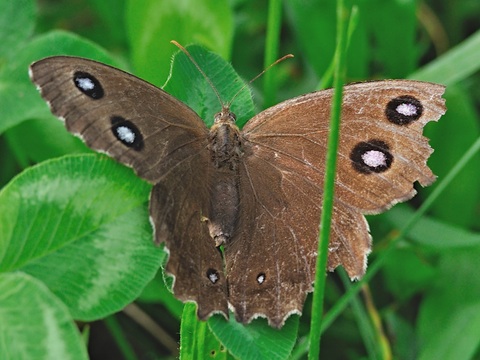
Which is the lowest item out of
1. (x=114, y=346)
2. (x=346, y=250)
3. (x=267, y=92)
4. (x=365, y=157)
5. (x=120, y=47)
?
(x=114, y=346)

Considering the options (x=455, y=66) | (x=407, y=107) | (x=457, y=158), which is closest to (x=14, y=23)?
(x=407, y=107)

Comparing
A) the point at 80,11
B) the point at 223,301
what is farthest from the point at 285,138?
the point at 80,11

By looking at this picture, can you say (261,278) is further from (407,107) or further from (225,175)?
(407,107)

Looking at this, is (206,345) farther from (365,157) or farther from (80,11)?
(80,11)

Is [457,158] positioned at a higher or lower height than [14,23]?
higher

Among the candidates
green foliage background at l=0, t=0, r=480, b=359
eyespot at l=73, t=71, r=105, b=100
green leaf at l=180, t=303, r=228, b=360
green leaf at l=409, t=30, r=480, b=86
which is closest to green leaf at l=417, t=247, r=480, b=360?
green foliage background at l=0, t=0, r=480, b=359

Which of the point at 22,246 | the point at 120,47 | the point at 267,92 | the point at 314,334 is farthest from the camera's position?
the point at 120,47

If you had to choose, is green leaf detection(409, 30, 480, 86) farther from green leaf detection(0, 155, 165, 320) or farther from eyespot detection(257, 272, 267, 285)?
green leaf detection(0, 155, 165, 320)
